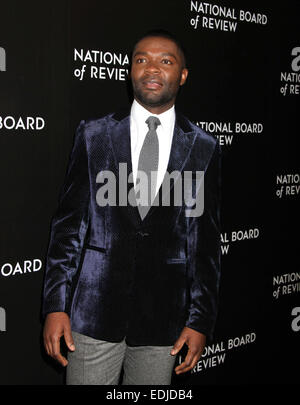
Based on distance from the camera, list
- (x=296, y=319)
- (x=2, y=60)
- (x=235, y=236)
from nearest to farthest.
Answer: (x=2, y=60)
(x=235, y=236)
(x=296, y=319)

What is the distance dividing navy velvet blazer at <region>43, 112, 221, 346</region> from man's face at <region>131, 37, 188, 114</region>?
0.45ft

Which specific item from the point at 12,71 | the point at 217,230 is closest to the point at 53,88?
the point at 12,71

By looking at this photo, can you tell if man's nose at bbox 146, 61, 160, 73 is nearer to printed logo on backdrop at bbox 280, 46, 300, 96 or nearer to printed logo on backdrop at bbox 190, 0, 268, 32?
printed logo on backdrop at bbox 190, 0, 268, 32

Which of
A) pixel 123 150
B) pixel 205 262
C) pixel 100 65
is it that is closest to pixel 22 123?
pixel 100 65

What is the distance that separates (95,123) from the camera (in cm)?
202

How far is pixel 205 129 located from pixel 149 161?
120 centimetres

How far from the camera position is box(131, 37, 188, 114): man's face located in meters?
1.97

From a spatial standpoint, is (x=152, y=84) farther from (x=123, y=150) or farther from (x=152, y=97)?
(x=123, y=150)

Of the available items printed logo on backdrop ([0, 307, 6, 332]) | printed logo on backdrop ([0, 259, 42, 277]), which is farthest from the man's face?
printed logo on backdrop ([0, 307, 6, 332])

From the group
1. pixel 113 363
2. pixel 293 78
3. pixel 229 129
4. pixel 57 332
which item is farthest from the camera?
pixel 293 78

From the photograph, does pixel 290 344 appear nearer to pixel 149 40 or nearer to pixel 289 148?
pixel 289 148

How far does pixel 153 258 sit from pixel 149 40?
0.86 m

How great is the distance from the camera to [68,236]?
1.99 metres

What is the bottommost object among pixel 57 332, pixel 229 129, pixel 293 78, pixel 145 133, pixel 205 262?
pixel 57 332
